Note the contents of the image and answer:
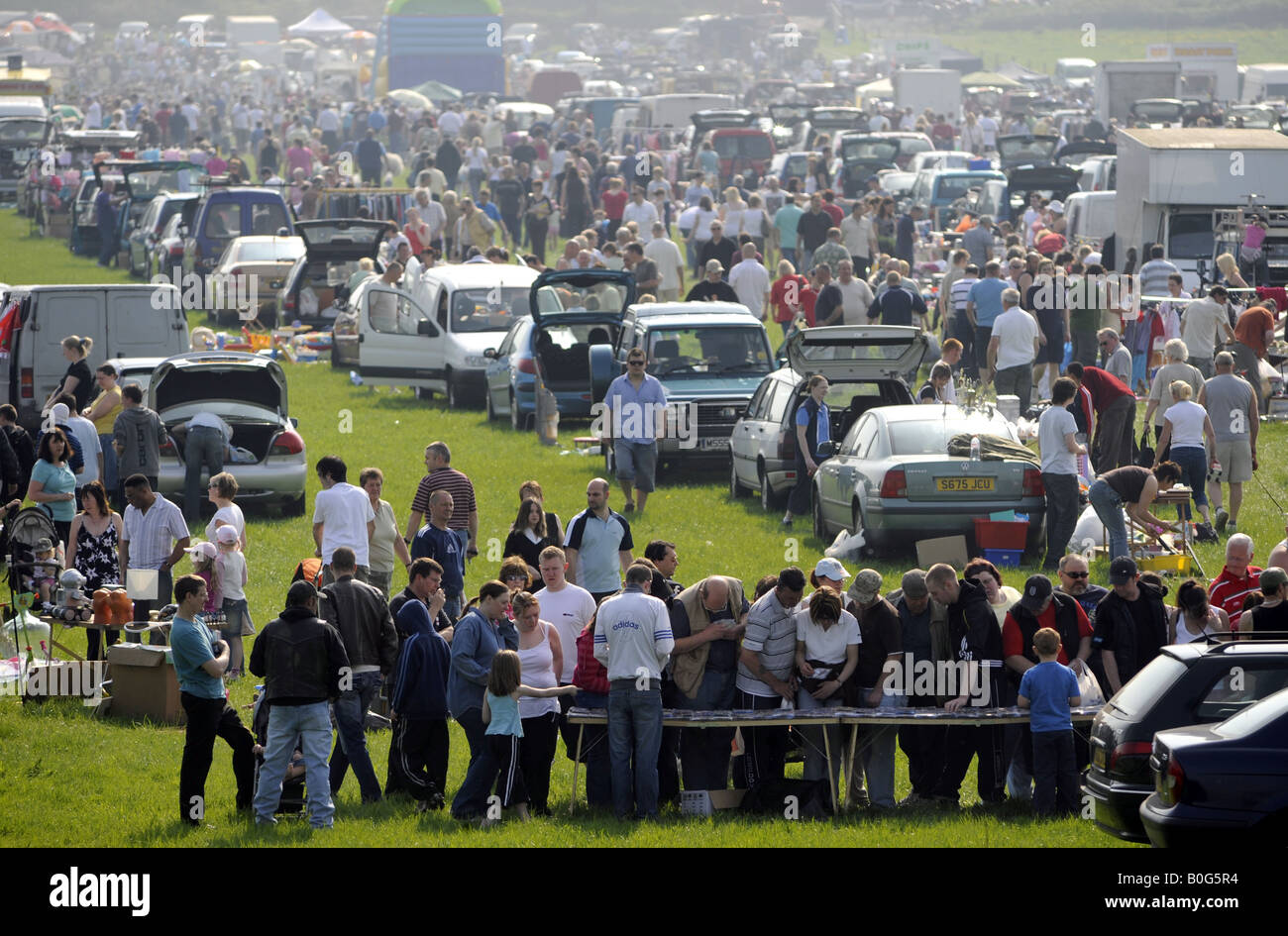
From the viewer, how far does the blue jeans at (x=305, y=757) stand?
1074 centimetres

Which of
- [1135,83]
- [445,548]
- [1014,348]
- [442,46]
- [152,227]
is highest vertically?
[442,46]

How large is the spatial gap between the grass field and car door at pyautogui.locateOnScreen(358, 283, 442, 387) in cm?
347

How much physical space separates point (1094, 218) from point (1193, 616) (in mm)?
21833

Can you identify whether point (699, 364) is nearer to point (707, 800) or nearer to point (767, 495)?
point (767, 495)

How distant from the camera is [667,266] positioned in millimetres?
28922

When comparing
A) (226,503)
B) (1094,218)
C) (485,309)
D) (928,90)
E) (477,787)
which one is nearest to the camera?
(477,787)

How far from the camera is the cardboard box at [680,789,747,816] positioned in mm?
11234

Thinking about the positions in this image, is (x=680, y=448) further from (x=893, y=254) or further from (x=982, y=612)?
(x=893, y=254)

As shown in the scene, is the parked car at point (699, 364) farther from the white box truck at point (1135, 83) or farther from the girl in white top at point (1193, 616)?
the white box truck at point (1135, 83)

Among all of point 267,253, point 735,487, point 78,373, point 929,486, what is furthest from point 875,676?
point 267,253

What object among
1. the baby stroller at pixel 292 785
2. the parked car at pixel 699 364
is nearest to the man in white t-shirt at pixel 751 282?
the parked car at pixel 699 364

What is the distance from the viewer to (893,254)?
33219mm

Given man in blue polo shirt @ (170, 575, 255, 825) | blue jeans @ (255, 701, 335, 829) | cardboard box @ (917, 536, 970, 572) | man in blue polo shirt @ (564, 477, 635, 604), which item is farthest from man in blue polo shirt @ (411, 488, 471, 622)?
cardboard box @ (917, 536, 970, 572)

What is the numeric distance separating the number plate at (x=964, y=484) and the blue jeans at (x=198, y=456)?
269 inches
